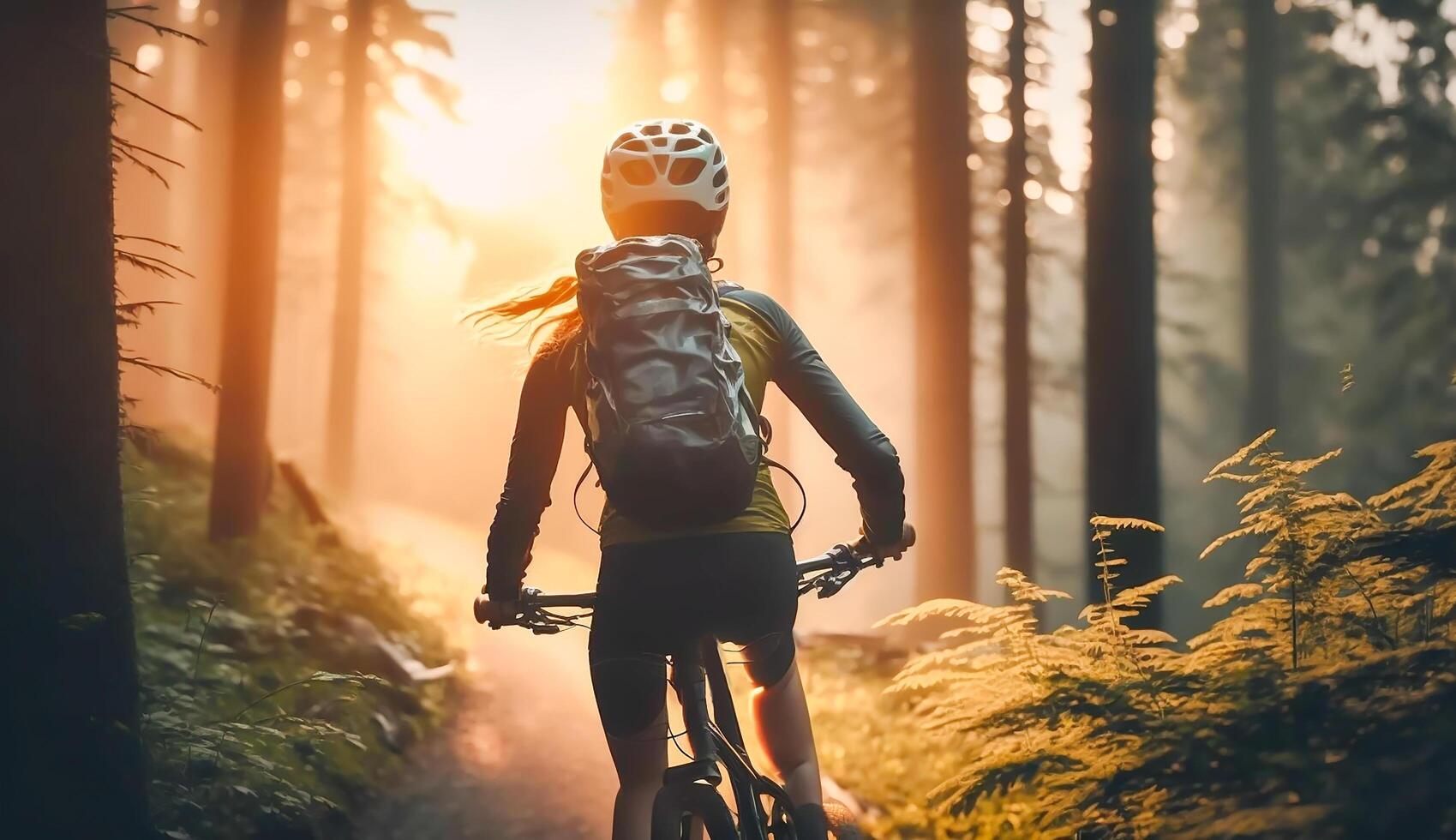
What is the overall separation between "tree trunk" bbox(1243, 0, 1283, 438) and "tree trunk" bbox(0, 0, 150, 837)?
24.7 meters

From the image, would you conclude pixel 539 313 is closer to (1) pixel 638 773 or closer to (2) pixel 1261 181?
(1) pixel 638 773

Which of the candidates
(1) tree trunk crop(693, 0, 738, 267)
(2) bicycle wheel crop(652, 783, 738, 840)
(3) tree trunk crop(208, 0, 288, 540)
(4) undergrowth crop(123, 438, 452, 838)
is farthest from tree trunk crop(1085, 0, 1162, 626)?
(1) tree trunk crop(693, 0, 738, 267)

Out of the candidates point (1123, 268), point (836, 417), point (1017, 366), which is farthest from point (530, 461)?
point (1017, 366)

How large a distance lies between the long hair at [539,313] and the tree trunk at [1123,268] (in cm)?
525

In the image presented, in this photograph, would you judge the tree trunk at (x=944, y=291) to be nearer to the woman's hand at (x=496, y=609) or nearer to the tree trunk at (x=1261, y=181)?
Result: the woman's hand at (x=496, y=609)

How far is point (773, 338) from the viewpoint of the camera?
11.2ft

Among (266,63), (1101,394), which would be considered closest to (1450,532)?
(1101,394)

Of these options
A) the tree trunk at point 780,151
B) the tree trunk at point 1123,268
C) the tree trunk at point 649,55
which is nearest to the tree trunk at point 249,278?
the tree trunk at point 1123,268

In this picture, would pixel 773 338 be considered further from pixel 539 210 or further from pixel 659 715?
pixel 539 210

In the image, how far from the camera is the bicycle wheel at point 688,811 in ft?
9.68

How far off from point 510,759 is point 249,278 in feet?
20.3

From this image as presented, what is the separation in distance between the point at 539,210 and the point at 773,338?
96.1 ft

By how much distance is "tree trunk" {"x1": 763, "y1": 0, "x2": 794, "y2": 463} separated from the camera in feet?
62.7

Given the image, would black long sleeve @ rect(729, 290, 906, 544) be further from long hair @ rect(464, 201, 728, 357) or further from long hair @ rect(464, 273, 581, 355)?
long hair @ rect(464, 273, 581, 355)
